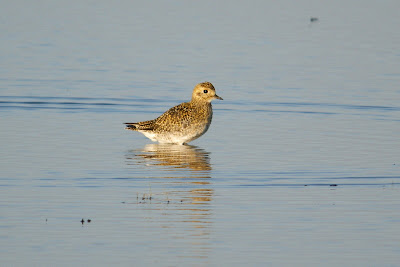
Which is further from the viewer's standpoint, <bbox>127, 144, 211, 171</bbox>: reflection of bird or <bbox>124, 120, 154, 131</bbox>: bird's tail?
<bbox>124, 120, 154, 131</bbox>: bird's tail

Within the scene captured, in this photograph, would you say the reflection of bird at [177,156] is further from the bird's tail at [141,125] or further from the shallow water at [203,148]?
the bird's tail at [141,125]

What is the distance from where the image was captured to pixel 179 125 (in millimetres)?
17219

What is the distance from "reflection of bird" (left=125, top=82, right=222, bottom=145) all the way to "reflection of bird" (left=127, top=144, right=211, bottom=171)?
176mm

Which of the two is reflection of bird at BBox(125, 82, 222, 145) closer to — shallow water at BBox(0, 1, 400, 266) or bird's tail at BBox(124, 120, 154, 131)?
bird's tail at BBox(124, 120, 154, 131)

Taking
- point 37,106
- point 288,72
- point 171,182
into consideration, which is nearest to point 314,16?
point 288,72

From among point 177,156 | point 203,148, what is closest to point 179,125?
point 203,148

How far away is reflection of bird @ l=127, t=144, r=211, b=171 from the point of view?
14.9 m

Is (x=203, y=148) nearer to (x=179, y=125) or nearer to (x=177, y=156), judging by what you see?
(x=179, y=125)

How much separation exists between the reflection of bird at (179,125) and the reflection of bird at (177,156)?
0.18 meters

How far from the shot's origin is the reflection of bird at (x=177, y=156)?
1495 centimetres

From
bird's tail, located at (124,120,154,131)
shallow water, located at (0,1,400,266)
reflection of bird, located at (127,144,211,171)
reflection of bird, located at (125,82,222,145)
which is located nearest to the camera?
shallow water, located at (0,1,400,266)

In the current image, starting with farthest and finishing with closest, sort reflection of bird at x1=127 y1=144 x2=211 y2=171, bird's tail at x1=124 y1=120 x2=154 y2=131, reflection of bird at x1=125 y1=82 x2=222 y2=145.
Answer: bird's tail at x1=124 y1=120 x2=154 y2=131, reflection of bird at x1=125 y1=82 x2=222 y2=145, reflection of bird at x1=127 y1=144 x2=211 y2=171

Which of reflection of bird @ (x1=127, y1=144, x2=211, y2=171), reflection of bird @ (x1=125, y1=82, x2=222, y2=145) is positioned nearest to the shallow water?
reflection of bird @ (x1=127, y1=144, x2=211, y2=171)

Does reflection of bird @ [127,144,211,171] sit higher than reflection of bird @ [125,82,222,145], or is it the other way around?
reflection of bird @ [125,82,222,145]
